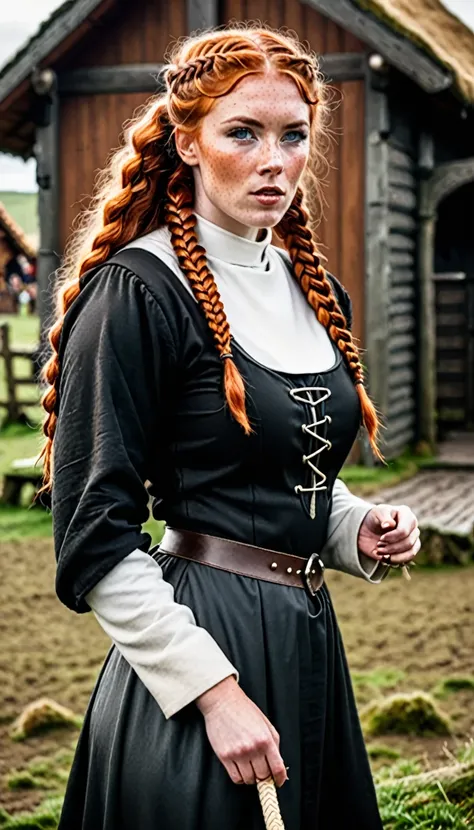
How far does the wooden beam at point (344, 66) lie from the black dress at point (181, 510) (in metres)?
8.31

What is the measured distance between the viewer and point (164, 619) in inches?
70.4

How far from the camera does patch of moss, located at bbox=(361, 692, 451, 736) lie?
4.65 metres

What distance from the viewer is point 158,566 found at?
1858mm

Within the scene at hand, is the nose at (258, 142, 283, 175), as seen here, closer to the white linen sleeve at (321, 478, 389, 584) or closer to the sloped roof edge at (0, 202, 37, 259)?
the white linen sleeve at (321, 478, 389, 584)

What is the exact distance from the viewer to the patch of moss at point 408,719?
465cm

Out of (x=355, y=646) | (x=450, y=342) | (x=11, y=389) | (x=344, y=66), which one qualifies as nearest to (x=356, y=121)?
(x=344, y=66)

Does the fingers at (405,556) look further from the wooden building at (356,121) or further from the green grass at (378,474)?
the wooden building at (356,121)

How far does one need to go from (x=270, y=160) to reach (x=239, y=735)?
906 mm

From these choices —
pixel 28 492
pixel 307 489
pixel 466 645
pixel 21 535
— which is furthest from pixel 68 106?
pixel 307 489

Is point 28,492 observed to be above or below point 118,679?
below

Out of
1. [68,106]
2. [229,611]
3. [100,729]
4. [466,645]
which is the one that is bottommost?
[466,645]

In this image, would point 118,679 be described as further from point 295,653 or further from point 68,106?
point 68,106

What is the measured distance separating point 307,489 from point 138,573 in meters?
0.36

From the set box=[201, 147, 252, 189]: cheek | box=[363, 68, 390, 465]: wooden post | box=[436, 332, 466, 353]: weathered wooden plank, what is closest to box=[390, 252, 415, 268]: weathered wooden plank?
box=[363, 68, 390, 465]: wooden post
